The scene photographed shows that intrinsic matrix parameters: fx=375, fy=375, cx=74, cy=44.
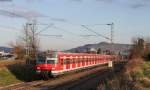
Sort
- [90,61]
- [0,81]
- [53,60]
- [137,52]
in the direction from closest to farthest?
[0,81] → [53,60] → [90,61] → [137,52]

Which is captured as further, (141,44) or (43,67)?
(141,44)

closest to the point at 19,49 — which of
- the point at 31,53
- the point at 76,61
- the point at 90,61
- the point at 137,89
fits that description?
the point at 31,53

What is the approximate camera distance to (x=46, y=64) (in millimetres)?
37625

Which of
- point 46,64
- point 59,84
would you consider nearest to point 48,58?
point 46,64

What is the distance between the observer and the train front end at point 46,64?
3747 cm

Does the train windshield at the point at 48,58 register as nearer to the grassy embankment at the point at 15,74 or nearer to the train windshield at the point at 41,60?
the train windshield at the point at 41,60

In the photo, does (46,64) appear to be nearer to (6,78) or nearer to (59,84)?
(6,78)

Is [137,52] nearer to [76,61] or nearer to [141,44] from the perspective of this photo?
[141,44]

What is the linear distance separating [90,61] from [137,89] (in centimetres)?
4012

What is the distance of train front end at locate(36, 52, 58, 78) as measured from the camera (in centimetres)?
3747

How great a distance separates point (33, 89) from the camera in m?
Answer: 28.6

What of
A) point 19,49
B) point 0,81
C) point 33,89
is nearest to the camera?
point 33,89

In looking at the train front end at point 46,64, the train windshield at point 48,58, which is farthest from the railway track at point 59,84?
the train windshield at point 48,58

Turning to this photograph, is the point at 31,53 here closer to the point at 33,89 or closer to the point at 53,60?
the point at 53,60
